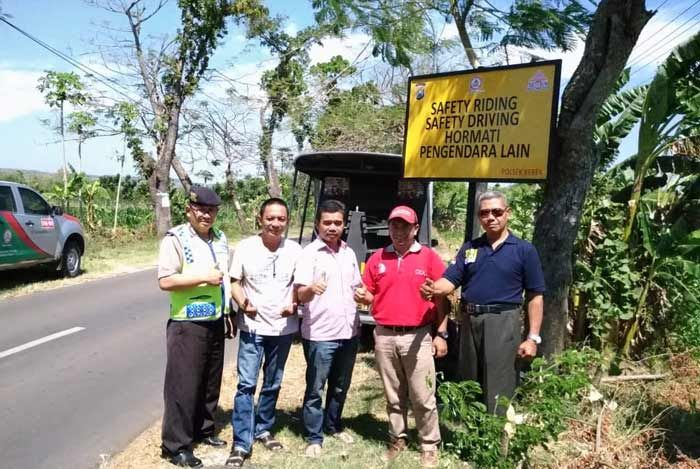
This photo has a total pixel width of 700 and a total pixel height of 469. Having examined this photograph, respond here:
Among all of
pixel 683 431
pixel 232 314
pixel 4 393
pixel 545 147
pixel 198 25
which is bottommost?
pixel 4 393

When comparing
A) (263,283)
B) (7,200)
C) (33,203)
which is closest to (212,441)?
(263,283)

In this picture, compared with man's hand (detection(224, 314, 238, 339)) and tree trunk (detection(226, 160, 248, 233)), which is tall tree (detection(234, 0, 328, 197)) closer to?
tree trunk (detection(226, 160, 248, 233))

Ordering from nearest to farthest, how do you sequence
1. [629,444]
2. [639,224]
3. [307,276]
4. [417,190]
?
[629,444], [307,276], [639,224], [417,190]


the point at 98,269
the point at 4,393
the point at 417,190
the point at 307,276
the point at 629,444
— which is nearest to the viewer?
the point at 629,444

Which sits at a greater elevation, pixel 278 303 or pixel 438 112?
pixel 438 112

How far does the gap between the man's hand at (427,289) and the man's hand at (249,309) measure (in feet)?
3.77

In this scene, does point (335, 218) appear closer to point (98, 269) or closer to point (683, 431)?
point (683, 431)

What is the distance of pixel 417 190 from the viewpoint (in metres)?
8.14

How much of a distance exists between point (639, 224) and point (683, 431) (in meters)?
2.41

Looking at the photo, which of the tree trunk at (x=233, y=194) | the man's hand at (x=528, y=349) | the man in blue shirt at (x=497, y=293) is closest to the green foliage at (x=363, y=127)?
the tree trunk at (x=233, y=194)

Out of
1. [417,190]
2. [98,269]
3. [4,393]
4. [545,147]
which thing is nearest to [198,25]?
[98,269]

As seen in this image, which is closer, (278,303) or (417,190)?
(278,303)

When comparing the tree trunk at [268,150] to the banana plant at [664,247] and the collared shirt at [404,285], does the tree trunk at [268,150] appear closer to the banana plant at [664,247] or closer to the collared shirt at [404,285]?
the banana plant at [664,247]

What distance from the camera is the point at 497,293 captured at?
149 inches
